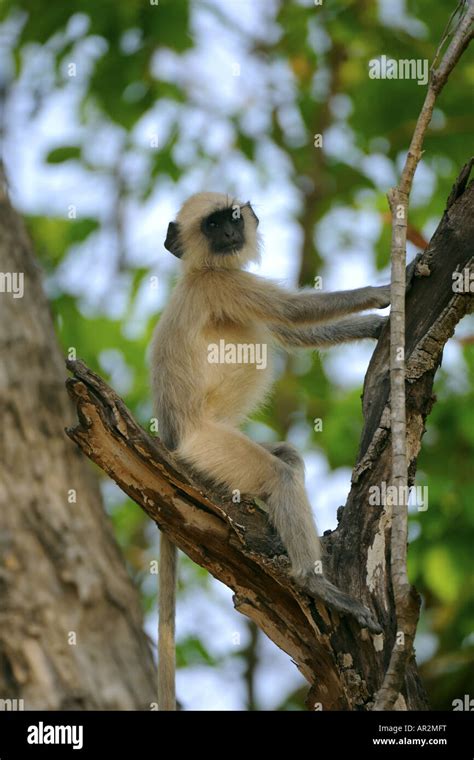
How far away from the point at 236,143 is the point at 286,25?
1429mm

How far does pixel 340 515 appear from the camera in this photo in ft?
18.6

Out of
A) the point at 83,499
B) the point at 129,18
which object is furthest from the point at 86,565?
the point at 129,18

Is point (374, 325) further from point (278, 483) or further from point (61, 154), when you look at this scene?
point (61, 154)

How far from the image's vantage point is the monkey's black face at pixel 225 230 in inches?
301

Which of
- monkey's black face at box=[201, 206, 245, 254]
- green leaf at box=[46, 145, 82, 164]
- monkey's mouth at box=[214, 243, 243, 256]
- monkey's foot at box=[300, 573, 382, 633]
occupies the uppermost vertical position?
green leaf at box=[46, 145, 82, 164]

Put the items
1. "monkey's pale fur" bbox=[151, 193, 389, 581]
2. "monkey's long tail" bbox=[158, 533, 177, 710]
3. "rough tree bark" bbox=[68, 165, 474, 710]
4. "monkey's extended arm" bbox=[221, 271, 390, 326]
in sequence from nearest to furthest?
"rough tree bark" bbox=[68, 165, 474, 710] → "monkey's long tail" bbox=[158, 533, 177, 710] → "monkey's pale fur" bbox=[151, 193, 389, 581] → "monkey's extended arm" bbox=[221, 271, 390, 326]

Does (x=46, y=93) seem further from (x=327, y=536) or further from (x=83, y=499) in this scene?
(x=327, y=536)

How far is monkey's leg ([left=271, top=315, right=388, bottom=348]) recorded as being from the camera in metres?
6.73

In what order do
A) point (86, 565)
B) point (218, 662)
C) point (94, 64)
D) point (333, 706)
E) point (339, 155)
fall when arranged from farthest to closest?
point (339, 155) < point (218, 662) < point (94, 64) < point (86, 565) < point (333, 706)

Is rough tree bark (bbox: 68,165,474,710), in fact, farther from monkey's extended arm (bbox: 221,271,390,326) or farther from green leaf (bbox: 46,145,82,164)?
green leaf (bbox: 46,145,82,164)

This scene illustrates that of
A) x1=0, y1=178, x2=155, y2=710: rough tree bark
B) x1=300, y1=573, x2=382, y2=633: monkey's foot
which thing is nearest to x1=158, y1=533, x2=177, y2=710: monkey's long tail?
x1=300, y1=573, x2=382, y2=633: monkey's foot

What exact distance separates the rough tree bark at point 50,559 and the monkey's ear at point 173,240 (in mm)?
1246

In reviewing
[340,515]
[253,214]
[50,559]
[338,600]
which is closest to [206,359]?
[253,214]

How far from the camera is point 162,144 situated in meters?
11.3
